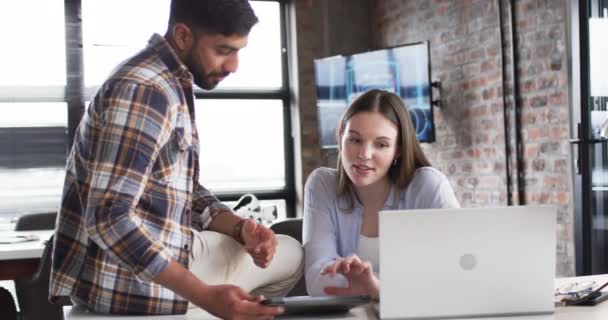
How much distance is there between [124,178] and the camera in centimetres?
138

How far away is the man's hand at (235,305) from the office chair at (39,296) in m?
1.49

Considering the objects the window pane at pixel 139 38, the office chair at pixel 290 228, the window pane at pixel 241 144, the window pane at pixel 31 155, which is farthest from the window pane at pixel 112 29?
the office chair at pixel 290 228

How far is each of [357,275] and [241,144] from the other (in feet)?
13.0

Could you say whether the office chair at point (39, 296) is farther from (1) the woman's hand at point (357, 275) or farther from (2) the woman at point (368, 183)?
(1) the woman's hand at point (357, 275)

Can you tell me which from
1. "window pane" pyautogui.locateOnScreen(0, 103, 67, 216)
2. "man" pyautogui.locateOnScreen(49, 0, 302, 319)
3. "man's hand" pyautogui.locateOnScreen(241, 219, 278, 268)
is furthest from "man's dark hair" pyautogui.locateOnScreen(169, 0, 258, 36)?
"window pane" pyautogui.locateOnScreen(0, 103, 67, 216)

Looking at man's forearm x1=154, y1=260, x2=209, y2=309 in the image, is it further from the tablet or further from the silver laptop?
the silver laptop

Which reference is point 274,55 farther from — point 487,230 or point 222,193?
point 487,230

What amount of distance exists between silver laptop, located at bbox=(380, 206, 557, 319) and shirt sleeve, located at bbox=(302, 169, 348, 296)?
1.86 feet

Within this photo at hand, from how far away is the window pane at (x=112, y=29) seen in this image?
520cm

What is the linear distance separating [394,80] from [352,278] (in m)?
3.16

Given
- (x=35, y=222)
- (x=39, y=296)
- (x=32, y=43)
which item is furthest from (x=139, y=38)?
(x=39, y=296)

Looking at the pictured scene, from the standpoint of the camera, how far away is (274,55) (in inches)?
223

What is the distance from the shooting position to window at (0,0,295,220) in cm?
503

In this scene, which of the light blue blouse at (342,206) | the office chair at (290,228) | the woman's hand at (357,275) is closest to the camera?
the woman's hand at (357,275)
